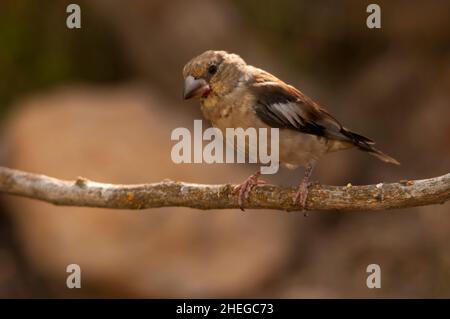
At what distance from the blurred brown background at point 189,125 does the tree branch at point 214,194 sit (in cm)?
227

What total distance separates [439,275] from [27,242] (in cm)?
440

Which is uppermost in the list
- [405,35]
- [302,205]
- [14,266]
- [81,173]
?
[405,35]

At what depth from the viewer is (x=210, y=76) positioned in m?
4.69

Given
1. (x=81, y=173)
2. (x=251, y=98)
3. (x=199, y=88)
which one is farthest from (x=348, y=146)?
(x=81, y=173)

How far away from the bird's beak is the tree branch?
60 centimetres

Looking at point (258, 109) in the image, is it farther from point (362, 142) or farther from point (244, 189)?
point (362, 142)

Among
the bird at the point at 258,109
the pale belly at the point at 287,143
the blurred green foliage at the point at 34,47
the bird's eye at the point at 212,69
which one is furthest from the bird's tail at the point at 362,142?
the blurred green foliage at the point at 34,47

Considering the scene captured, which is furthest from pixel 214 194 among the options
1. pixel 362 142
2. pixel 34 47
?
pixel 34 47

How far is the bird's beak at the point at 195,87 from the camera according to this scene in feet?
15.0

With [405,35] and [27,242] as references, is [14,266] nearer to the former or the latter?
[27,242]

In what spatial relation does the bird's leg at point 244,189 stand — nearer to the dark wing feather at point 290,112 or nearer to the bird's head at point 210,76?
the dark wing feather at point 290,112

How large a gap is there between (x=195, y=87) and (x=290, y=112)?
0.68m

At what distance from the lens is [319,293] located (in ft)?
24.0

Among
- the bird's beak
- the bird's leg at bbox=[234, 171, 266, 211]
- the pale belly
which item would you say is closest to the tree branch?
the bird's leg at bbox=[234, 171, 266, 211]
